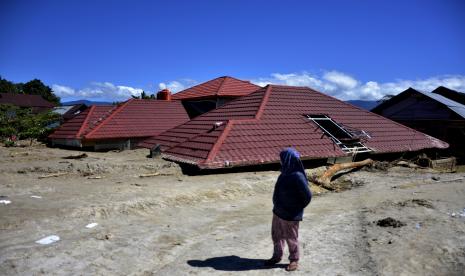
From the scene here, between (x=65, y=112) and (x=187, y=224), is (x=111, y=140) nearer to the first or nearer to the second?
(x=187, y=224)

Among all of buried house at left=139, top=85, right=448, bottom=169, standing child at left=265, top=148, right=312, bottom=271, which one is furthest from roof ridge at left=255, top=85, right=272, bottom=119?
standing child at left=265, top=148, right=312, bottom=271

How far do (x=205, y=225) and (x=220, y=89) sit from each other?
16738mm

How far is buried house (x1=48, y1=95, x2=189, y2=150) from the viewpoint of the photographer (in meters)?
19.6

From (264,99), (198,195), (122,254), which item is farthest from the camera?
(264,99)

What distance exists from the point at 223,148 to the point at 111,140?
357 inches

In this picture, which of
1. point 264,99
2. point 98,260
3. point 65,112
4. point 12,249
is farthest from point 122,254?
point 65,112

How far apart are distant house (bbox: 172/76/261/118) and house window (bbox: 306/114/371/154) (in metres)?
7.42

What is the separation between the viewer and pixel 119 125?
67.9 feet

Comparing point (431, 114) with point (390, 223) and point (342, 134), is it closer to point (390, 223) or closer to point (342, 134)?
point (342, 134)

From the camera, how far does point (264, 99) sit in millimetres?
17172

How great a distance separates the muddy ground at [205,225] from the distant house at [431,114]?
1457 cm

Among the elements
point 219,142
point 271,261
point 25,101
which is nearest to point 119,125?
point 219,142

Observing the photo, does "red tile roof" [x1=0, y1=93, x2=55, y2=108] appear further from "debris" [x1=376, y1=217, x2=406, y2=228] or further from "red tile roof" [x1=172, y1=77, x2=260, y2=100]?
"debris" [x1=376, y1=217, x2=406, y2=228]

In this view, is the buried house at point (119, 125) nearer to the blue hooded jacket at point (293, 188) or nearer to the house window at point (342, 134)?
A: the house window at point (342, 134)
